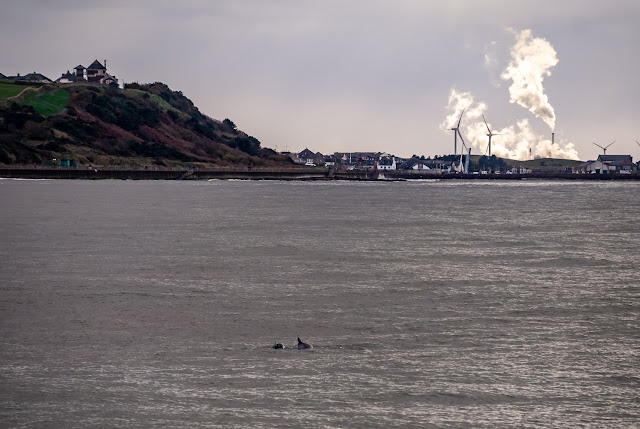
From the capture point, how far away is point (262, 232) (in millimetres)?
60625

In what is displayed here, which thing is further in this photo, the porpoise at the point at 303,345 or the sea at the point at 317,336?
the porpoise at the point at 303,345

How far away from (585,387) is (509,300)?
11.1 metres

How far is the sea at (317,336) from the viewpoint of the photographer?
56.2ft

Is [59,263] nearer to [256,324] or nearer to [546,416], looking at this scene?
[256,324]

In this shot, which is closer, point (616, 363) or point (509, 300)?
point (616, 363)

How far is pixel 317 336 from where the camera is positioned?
23656 mm

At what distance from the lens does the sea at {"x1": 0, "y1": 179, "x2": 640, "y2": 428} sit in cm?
1712

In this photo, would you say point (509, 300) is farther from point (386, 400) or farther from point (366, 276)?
point (386, 400)

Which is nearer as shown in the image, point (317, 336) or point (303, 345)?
point (303, 345)

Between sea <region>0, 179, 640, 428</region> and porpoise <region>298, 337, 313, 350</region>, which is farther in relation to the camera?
porpoise <region>298, 337, 313, 350</region>

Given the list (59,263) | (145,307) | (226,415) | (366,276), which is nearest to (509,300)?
(366,276)

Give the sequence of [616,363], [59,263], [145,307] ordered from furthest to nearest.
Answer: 1. [59,263]
2. [145,307]
3. [616,363]

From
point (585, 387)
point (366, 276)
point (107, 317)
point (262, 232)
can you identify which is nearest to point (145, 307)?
point (107, 317)

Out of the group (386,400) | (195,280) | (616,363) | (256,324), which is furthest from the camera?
(195,280)
